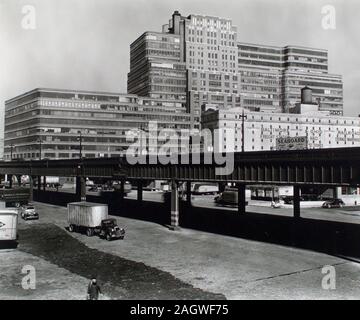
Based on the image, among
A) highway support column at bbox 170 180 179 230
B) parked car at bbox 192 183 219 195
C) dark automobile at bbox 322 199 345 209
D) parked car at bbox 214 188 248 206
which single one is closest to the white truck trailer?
highway support column at bbox 170 180 179 230

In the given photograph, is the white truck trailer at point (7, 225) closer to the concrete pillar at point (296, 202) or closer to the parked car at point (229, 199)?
the concrete pillar at point (296, 202)

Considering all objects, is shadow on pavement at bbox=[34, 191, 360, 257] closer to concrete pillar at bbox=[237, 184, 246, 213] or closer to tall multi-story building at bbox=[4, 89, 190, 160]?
concrete pillar at bbox=[237, 184, 246, 213]

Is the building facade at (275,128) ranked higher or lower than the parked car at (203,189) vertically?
higher

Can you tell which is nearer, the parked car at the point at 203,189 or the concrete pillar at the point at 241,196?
the concrete pillar at the point at 241,196

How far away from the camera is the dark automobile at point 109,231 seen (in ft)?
137

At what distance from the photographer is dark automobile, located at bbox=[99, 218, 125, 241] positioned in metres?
41.7

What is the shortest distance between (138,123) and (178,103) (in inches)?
988

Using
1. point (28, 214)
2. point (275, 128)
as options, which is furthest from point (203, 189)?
point (275, 128)

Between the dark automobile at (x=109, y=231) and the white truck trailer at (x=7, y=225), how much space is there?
358 inches

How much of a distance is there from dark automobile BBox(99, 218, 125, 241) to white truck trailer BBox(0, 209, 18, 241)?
908 cm

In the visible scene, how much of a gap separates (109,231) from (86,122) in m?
134

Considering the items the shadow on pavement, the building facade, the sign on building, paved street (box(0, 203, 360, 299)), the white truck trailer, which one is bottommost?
the shadow on pavement

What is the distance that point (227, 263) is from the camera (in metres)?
31.8

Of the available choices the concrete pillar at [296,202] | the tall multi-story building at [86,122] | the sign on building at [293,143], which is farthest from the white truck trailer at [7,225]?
the tall multi-story building at [86,122]
